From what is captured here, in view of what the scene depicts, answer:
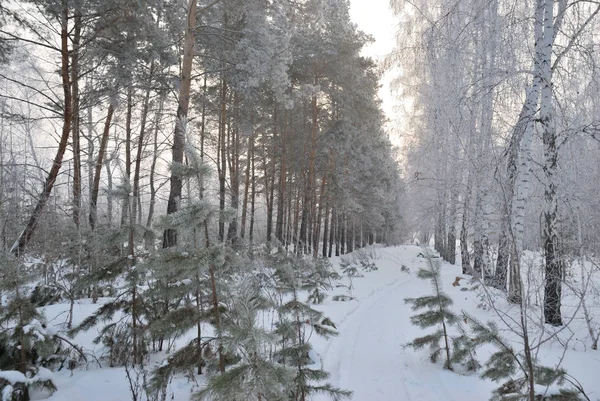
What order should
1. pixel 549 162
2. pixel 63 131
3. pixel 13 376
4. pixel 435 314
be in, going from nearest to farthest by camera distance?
pixel 13 376
pixel 435 314
pixel 549 162
pixel 63 131

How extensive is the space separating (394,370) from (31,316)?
4372 millimetres

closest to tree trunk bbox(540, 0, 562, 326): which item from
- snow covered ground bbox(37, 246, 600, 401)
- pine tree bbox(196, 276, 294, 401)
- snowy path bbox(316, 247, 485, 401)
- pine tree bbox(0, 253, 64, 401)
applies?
snow covered ground bbox(37, 246, 600, 401)

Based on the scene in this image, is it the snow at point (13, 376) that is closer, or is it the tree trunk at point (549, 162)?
the snow at point (13, 376)

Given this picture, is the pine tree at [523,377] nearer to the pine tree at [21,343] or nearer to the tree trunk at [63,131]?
the pine tree at [21,343]

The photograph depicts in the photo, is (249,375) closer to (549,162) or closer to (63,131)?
(549,162)

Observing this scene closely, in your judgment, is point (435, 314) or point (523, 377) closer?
point (523, 377)

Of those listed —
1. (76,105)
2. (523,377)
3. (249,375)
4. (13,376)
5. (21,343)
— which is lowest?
(523,377)

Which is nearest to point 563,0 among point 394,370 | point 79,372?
point 394,370

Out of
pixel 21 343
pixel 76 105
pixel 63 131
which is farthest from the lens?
pixel 76 105

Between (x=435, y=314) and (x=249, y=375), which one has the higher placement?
(x=249, y=375)

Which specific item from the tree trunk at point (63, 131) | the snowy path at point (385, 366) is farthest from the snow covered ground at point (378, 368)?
the tree trunk at point (63, 131)

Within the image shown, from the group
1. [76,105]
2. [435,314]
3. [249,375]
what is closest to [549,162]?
[435,314]

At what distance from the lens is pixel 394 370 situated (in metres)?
4.98

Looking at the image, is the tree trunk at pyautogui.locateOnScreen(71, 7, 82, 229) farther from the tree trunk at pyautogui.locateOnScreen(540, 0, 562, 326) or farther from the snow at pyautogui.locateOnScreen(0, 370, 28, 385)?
the tree trunk at pyautogui.locateOnScreen(540, 0, 562, 326)
